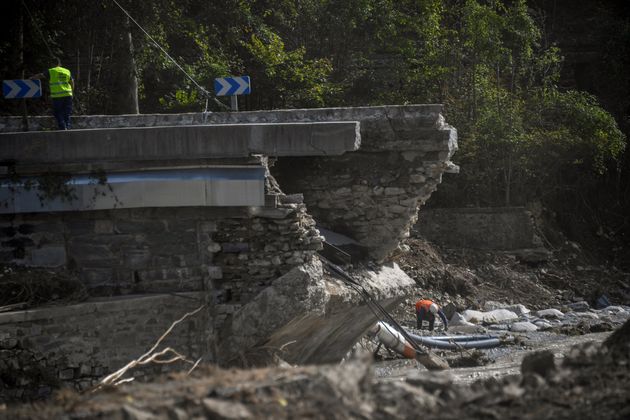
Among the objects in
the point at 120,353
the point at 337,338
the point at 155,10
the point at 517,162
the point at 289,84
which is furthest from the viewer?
the point at 517,162

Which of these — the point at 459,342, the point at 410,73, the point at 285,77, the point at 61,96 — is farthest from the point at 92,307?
the point at 410,73

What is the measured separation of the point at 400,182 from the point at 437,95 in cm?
988

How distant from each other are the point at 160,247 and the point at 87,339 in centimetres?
116

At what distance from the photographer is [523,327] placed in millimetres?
13867

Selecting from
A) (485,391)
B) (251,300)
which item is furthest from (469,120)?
(485,391)

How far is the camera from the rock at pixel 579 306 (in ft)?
52.9

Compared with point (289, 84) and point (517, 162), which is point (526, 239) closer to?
point (517, 162)

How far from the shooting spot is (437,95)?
2016 centimetres

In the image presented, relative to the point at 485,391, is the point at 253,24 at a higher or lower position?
higher

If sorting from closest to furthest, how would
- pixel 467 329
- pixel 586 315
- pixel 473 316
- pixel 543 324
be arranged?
1. pixel 467 329
2. pixel 543 324
3. pixel 473 316
4. pixel 586 315

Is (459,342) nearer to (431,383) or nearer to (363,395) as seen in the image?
(431,383)

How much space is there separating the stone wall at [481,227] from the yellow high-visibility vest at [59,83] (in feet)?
33.0

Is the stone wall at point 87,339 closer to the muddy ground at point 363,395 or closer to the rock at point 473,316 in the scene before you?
the muddy ground at point 363,395

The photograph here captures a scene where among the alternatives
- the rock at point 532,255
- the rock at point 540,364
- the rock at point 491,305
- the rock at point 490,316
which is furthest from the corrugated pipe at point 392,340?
the rock at point 532,255
